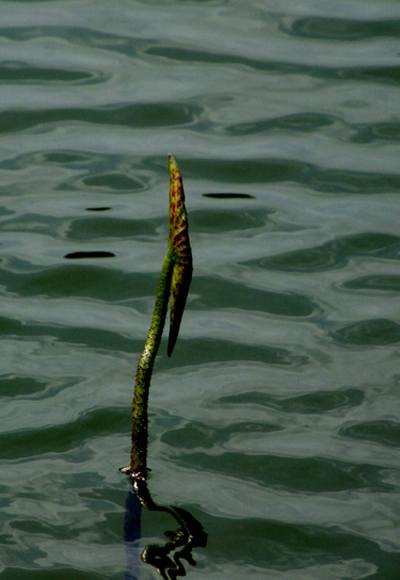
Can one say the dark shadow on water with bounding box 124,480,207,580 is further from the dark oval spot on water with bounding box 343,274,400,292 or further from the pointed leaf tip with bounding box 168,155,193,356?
the dark oval spot on water with bounding box 343,274,400,292

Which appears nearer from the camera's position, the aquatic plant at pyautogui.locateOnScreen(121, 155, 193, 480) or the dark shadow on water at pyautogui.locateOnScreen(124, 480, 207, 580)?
the aquatic plant at pyautogui.locateOnScreen(121, 155, 193, 480)

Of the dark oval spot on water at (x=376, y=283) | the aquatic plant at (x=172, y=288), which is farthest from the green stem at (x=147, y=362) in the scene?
the dark oval spot on water at (x=376, y=283)

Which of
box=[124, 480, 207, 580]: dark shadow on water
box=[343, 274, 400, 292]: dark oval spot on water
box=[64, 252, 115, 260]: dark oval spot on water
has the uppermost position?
box=[64, 252, 115, 260]: dark oval spot on water

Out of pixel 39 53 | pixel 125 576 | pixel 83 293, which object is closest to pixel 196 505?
pixel 125 576

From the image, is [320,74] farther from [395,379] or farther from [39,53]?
[395,379]

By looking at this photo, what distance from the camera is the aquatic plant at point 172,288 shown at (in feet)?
5.89

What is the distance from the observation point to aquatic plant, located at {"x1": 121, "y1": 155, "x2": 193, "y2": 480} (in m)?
1.80

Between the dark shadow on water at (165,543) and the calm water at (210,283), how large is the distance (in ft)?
0.04

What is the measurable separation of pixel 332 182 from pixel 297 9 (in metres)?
1.97

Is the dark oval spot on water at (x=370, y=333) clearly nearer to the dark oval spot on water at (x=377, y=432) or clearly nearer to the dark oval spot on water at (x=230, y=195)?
the dark oval spot on water at (x=377, y=432)

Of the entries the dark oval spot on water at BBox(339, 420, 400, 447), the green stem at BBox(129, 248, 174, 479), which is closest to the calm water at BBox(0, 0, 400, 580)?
the dark oval spot on water at BBox(339, 420, 400, 447)

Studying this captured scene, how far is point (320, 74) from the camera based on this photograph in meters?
5.18

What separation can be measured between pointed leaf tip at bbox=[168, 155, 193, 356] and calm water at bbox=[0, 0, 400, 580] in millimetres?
664

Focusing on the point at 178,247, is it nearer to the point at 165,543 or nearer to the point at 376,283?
the point at 165,543
